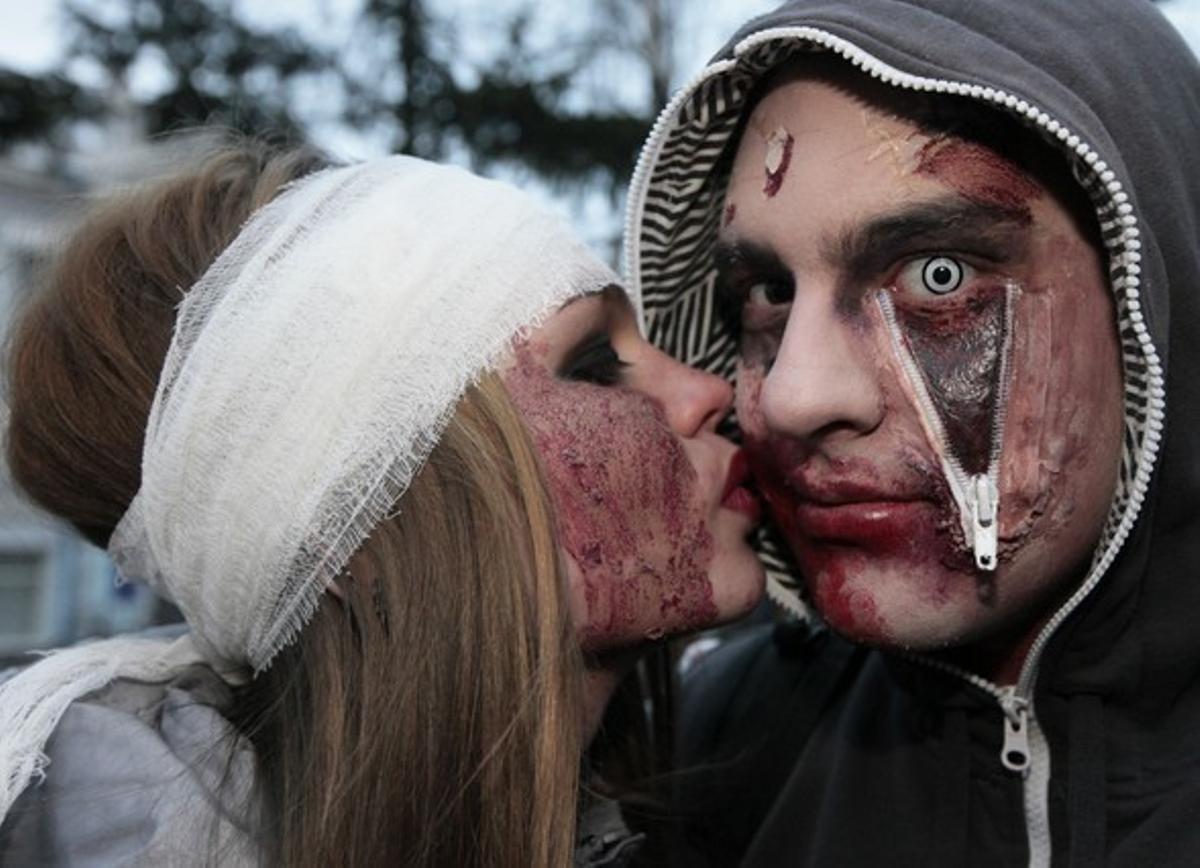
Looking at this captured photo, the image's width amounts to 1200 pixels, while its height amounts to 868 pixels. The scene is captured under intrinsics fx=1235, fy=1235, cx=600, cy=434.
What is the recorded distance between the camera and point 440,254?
1901 millimetres

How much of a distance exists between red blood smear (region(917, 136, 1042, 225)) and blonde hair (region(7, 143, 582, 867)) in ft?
2.34

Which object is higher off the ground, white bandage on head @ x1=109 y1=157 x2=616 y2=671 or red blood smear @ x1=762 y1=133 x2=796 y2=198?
red blood smear @ x1=762 y1=133 x2=796 y2=198

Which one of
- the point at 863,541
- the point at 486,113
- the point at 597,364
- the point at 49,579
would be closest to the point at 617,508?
the point at 597,364

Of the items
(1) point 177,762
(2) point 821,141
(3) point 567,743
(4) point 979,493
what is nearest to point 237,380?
(1) point 177,762

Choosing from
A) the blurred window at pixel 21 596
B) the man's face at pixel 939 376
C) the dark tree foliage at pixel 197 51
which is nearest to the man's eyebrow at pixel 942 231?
the man's face at pixel 939 376

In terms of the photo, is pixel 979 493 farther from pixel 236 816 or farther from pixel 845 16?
pixel 236 816

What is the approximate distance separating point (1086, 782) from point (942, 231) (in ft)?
2.60

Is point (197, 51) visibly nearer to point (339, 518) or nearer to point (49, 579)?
point (49, 579)

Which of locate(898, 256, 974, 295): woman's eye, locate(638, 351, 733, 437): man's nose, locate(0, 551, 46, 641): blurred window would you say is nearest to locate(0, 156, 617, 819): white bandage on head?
locate(638, 351, 733, 437): man's nose

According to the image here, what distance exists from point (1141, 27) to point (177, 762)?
1.74m

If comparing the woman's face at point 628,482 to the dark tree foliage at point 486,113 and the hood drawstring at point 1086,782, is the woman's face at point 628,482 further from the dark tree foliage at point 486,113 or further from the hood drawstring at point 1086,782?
the dark tree foliage at point 486,113

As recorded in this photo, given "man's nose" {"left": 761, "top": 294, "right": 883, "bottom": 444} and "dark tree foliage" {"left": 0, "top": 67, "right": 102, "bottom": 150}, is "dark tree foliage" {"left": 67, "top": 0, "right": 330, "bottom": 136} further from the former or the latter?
"man's nose" {"left": 761, "top": 294, "right": 883, "bottom": 444}

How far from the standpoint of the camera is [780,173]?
1.88 m

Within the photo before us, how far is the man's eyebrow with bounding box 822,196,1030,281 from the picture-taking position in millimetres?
1731
